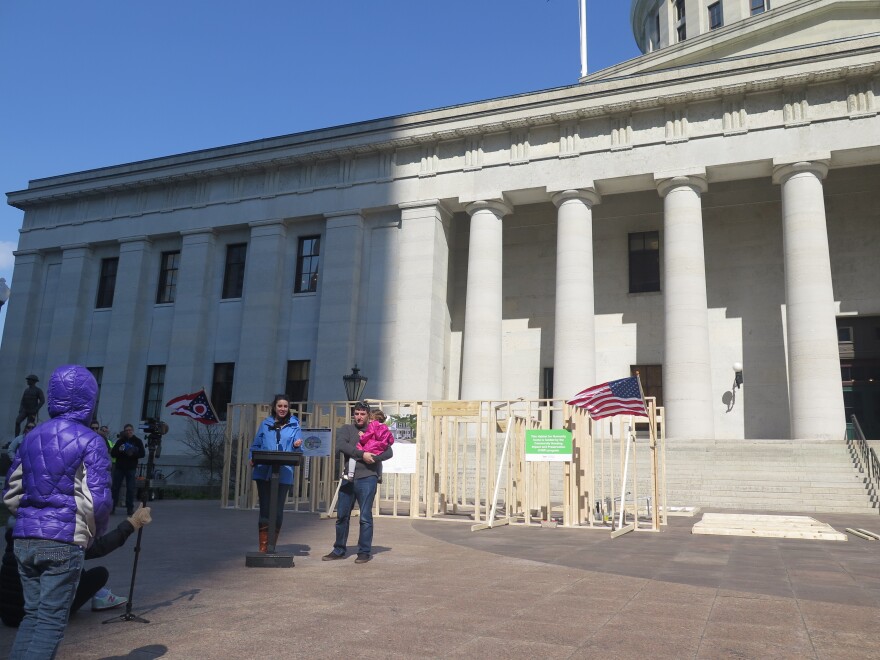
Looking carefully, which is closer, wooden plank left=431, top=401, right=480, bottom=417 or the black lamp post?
wooden plank left=431, top=401, right=480, bottom=417

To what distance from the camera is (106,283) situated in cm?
3762

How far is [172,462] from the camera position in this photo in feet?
105

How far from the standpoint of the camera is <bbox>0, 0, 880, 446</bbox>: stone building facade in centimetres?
2553

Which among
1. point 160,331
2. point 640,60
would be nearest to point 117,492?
point 160,331

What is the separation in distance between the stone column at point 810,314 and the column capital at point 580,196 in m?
6.60

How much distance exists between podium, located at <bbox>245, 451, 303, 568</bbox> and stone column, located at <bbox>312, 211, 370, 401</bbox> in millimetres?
21076

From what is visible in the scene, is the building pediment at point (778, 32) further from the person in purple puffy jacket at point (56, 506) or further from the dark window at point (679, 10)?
the person in purple puffy jacket at point (56, 506)

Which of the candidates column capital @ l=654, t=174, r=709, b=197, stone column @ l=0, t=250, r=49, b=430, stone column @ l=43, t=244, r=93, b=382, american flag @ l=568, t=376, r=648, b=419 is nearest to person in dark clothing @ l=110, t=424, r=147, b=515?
american flag @ l=568, t=376, r=648, b=419

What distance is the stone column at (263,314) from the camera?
31.9m

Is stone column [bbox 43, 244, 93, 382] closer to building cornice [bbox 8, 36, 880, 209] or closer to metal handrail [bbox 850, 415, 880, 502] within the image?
building cornice [bbox 8, 36, 880, 209]

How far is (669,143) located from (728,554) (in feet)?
65.1

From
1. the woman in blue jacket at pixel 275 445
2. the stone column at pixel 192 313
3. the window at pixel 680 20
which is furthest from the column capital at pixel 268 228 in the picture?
the window at pixel 680 20

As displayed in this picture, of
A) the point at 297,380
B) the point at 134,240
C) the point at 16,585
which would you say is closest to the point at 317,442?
the point at 16,585

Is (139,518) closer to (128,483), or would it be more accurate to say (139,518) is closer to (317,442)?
(317,442)
